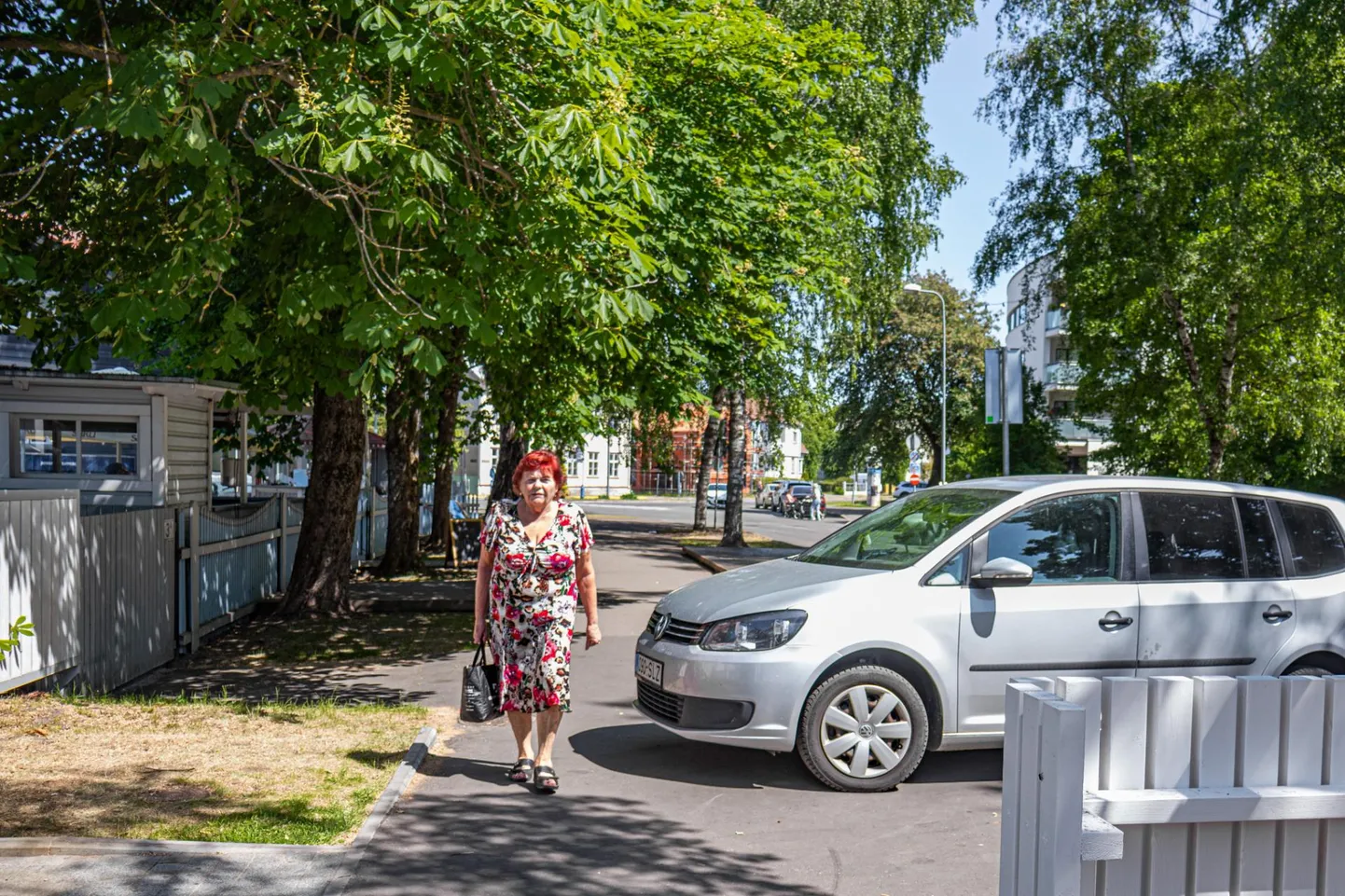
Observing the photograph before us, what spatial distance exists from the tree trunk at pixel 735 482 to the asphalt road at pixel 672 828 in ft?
72.9

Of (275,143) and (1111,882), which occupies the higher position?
(275,143)

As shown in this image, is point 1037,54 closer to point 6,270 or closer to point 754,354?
point 754,354

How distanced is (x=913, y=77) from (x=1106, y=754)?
25542 millimetres

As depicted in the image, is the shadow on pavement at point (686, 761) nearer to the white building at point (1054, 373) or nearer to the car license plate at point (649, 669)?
the car license plate at point (649, 669)

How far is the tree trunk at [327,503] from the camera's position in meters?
14.8

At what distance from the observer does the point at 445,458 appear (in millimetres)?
24734

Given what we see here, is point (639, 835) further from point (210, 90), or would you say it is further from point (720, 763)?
point (210, 90)

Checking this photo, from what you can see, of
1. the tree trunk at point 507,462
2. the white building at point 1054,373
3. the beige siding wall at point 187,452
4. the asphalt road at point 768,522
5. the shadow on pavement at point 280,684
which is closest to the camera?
the shadow on pavement at point 280,684

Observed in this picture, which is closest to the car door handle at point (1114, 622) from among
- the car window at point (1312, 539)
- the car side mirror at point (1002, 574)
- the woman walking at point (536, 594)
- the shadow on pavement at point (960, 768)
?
the car side mirror at point (1002, 574)

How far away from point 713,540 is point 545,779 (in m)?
28.0

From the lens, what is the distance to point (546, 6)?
28.8ft

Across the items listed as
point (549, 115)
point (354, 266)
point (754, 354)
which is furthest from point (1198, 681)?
point (754, 354)

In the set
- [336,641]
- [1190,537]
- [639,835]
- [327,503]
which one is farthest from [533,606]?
[327,503]

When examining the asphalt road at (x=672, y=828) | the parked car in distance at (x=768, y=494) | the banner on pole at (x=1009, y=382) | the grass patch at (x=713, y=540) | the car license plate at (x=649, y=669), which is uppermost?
the banner on pole at (x=1009, y=382)
